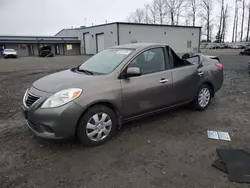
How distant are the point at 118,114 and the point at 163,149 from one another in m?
0.93

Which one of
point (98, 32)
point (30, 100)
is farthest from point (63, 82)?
point (98, 32)

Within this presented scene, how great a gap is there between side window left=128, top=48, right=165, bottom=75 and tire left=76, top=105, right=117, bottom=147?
985mm

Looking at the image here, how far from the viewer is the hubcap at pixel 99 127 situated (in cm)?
333

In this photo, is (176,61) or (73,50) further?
(73,50)

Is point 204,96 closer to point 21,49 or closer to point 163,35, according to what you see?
point 163,35

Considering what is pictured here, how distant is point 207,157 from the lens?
3.13m

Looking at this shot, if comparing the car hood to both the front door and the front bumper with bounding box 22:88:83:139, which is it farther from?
the front door

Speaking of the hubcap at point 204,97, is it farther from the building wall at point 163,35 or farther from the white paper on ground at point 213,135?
the building wall at point 163,35

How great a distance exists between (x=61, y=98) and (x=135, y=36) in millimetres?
33994

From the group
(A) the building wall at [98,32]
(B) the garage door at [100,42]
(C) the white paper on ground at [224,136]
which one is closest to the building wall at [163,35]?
(A) the building wall at [98,32]

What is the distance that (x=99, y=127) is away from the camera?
134 inches

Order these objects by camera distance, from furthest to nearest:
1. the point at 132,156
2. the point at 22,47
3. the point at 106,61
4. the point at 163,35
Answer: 1. the point at 22,47
2. the point at 163,35
3. the point at 106,61
4. the point at 132,156

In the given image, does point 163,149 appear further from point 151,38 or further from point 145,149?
point 151,38

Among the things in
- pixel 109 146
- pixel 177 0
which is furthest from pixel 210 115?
pixel 177 0
